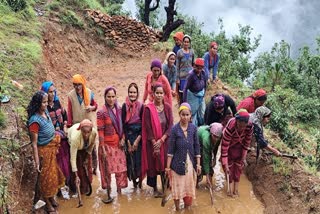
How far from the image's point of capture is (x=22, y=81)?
757 centimetres

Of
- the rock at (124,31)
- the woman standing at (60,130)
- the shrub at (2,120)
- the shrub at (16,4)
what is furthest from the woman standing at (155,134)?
the rock at (124,31)

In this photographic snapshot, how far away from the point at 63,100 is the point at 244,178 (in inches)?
192

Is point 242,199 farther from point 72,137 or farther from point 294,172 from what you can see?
point 72,137

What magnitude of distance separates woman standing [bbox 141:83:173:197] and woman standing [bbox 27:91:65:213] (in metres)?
1.16

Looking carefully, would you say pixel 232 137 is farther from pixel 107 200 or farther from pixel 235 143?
pixel 107 200

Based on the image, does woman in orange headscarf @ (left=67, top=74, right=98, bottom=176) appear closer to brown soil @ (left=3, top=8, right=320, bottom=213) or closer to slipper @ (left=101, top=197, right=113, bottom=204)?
Answer: slipper @ (left=101, top=197, right=113, bottom=204)

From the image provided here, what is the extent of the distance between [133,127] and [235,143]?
140 centimetres

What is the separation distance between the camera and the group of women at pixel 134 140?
509cm

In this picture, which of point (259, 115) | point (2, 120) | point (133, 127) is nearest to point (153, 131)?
point (133, 127)

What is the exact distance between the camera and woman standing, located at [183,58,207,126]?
651 centimetres

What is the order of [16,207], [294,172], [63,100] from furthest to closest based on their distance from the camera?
[63,100]
[294,172]
[16,207]

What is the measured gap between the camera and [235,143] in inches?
218

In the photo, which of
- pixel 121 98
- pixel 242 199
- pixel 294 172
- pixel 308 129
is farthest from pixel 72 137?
pixel 308 129

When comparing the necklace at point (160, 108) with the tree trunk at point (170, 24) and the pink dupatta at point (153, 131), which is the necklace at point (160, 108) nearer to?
the pink dupatta at point (153, 131)
